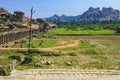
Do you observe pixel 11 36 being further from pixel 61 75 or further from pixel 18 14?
pixel 18 14

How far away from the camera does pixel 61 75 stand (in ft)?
84.9

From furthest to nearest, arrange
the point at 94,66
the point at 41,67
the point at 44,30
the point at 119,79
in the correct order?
the point at 44,30
the point at 94,66
the point at 41,67
the point at 119,79

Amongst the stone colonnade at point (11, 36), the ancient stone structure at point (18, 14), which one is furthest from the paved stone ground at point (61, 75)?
the ancient stone structure at point (18, 14)

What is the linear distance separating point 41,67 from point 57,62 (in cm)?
423

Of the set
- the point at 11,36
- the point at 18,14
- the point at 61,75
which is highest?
the point at 18,14

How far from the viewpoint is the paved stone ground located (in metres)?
24.5

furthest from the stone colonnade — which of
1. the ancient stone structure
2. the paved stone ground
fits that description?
the ancient stone structure

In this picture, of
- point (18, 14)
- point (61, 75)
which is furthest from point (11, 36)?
point (18, 14)

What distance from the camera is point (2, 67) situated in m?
26.5

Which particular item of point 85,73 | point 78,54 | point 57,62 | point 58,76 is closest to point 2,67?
point 58,76

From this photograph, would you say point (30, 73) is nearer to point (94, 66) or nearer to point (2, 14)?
point (94, 66)

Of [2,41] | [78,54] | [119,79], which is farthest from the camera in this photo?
[2,41]

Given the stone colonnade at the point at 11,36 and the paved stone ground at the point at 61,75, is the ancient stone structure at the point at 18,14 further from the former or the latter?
the paved stone ground at the point at 61,75

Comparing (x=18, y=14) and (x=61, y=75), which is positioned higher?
(x=18, y=14)
